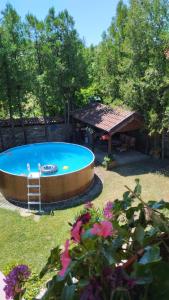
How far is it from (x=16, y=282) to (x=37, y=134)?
1905 centimetres

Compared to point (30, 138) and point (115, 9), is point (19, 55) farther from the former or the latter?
point (115, 9)

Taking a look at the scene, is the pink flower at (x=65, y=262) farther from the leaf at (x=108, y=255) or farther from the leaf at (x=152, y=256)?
the leaf at (x=152, y=256)

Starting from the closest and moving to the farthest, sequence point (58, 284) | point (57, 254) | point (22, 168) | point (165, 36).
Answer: point (58, 284) → point (57, 254) → point (165, 36) → point (22, 168)

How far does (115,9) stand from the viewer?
2053 centimetres

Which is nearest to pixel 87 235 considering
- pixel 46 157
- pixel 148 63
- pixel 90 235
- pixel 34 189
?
pixel 90 235

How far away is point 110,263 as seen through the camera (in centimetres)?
157

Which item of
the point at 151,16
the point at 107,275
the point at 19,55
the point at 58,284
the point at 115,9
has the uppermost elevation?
the point at 115,9

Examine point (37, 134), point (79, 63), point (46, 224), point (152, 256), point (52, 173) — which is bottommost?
point (46, 224)

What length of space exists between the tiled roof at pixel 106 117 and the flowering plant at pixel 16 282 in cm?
1459

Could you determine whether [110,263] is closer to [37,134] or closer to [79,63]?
[79,63]

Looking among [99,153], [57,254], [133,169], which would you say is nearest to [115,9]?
[99,153]

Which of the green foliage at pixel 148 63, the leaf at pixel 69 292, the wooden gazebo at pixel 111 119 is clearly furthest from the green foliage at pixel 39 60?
the leaf at pixel 69 292

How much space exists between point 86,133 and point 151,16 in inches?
315

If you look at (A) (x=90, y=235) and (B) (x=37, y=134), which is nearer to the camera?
(A) (x=90, y=235)
